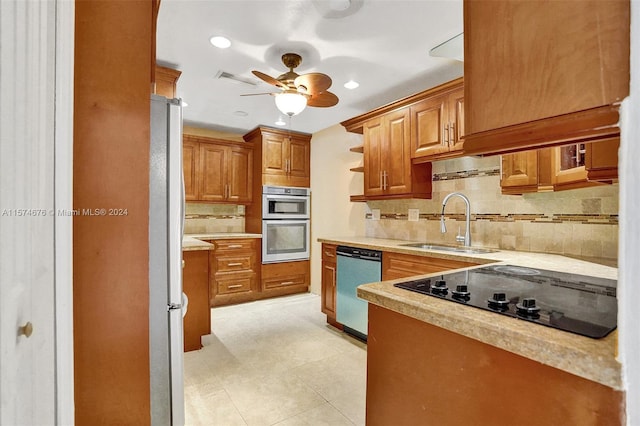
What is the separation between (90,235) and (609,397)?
1.29 meters

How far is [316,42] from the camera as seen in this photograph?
223 cm

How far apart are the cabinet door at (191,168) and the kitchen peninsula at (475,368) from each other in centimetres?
355

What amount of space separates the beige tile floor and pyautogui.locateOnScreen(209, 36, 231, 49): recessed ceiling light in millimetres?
2407

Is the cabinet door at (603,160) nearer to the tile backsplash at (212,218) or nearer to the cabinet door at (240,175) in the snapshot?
the cabinet door at (240,175)

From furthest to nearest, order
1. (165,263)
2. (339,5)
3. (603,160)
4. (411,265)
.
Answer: (411,265) < (339,5) < (165,263) < (603,160)

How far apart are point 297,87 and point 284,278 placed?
2.91 metres

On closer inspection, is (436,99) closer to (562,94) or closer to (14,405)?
(562,94)

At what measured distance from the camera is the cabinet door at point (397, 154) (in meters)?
2.94

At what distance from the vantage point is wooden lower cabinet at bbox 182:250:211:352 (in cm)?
260

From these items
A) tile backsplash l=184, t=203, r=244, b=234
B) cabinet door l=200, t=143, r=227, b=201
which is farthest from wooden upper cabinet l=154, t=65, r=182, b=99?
tile backsplash l=184, t=203, r=244, b=234

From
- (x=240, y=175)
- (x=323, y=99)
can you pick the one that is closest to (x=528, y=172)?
(x=323, y=99)

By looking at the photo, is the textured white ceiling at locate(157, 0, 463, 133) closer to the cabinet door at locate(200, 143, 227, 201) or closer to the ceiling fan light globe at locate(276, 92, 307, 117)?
the ceiling fan light globe at locate(276, 92, 307, 117)

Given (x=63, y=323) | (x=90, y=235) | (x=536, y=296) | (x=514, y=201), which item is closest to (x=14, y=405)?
(x=63, y=323)

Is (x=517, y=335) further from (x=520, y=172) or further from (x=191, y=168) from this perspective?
(x=191, y=168)
